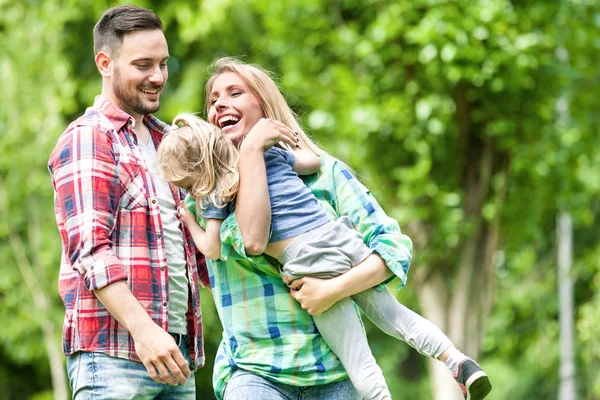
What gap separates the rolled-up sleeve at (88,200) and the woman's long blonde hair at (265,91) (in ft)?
1.39

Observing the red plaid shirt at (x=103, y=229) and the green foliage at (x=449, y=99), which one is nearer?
the red plaid shirt at (x=103, y=229)

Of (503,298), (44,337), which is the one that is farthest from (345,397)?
(503,298)

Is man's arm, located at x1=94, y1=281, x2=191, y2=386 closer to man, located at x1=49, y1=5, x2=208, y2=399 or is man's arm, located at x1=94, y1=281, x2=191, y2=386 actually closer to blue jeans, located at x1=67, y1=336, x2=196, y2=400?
man, located at x1=49, y1=5, x2=208, y2=399

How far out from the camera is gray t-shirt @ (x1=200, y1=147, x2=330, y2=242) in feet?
9.38

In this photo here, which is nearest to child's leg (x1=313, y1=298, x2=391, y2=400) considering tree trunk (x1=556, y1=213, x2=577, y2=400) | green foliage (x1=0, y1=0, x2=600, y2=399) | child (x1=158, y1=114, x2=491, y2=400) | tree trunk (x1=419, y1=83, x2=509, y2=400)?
child (x1=158, y1=114, x2=491, y2=400)

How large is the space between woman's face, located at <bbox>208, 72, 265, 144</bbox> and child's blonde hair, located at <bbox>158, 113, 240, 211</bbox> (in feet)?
0.27

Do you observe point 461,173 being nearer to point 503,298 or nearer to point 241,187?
point 241,187

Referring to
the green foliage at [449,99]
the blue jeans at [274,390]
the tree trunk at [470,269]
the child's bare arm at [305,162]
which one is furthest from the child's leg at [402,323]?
the tree trunk at [470,269]

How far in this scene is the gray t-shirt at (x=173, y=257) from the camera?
305cm

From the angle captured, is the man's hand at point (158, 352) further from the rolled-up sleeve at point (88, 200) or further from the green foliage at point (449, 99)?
the green foliage at point (449, 99)

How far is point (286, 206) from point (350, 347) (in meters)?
0.46

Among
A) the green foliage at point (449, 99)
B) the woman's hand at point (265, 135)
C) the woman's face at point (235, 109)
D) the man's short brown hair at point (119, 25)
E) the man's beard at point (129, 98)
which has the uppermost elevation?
the green foliage at point (449, 99)

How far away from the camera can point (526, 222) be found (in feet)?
29.3

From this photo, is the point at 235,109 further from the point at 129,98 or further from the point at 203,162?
the point at 129,98
